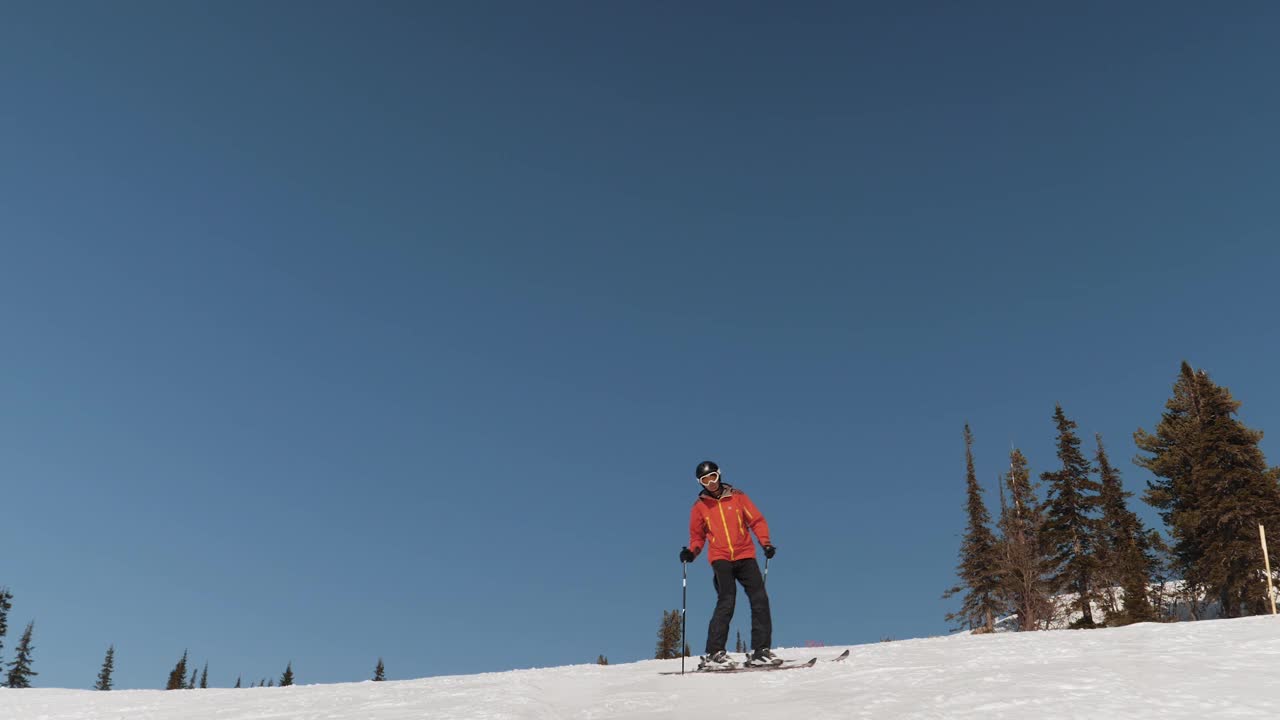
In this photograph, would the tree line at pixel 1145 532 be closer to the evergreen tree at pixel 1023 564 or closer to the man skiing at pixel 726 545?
the evergreen tree at pixel 1023 564

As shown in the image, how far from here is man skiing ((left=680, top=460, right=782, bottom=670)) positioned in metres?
11.4

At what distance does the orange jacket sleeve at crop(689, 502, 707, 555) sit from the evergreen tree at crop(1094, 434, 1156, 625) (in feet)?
117

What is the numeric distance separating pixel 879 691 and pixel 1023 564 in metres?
51.6

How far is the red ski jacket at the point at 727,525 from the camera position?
457 inches

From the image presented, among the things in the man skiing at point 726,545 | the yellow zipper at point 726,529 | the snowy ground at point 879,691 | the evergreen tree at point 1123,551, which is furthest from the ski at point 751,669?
the evergreen tree at point 1123,551

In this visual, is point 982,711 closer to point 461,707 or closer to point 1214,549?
point 461,707

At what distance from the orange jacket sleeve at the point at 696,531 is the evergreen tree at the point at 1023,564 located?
151 ft

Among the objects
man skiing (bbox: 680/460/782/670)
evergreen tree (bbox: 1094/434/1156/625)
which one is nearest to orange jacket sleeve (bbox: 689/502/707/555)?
man skiing (bbox: 680/460/782/670)

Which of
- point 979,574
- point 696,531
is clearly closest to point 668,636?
point 979,574

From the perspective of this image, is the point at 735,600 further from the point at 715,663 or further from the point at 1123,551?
the point at 1123,551

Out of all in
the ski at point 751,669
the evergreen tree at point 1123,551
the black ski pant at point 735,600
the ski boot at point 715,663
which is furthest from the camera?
the evergreen tree at point 1123,551

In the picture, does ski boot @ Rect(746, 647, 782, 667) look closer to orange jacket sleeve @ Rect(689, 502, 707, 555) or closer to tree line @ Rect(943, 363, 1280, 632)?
orange jacket sleeve @ Rect(689, 502, 707, 555)

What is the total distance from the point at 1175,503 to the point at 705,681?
50.4 m

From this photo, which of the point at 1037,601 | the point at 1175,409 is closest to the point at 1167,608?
the point at 1037,601
